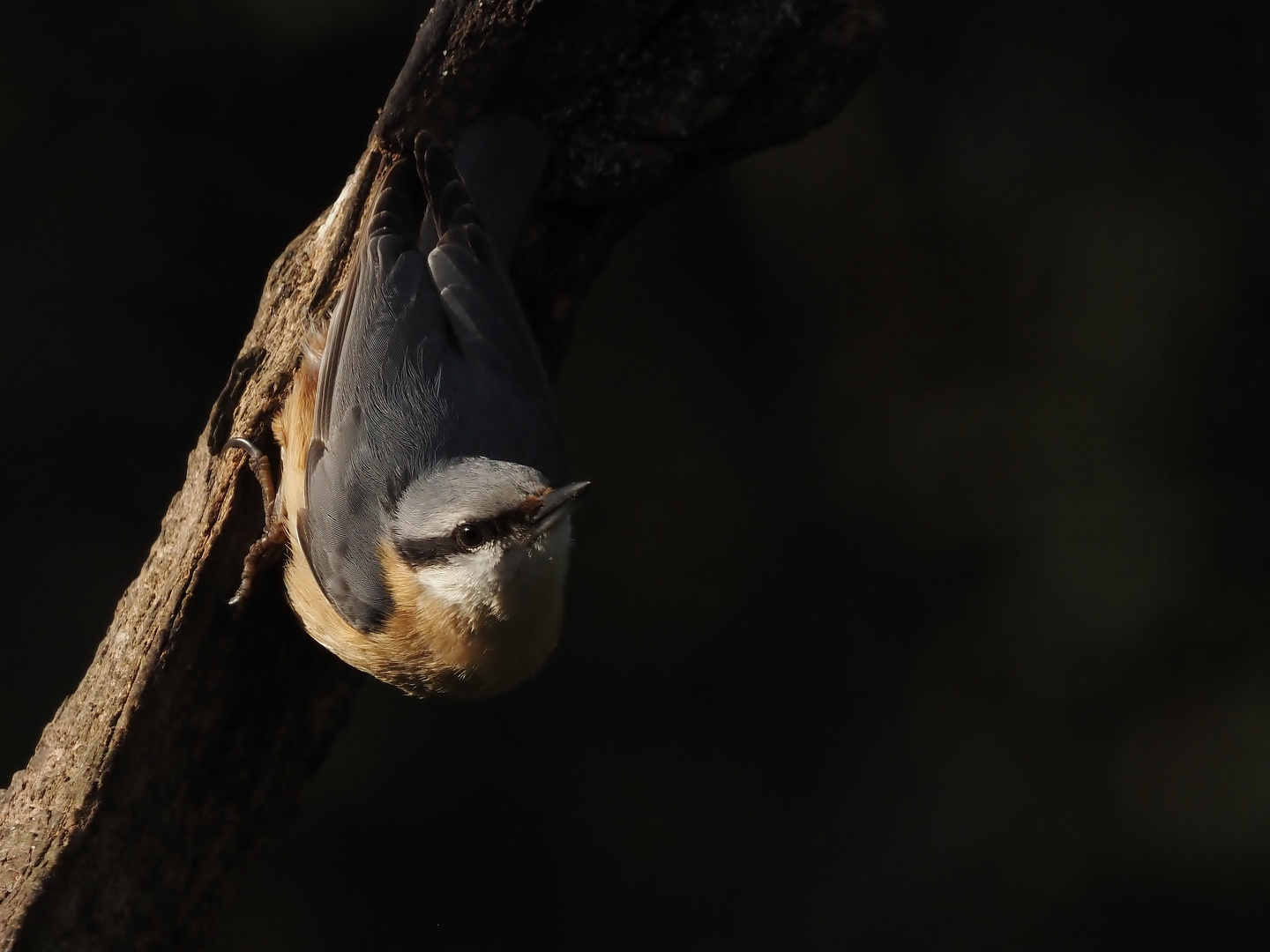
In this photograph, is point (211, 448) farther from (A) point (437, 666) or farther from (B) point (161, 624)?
(A) point (437, 666)

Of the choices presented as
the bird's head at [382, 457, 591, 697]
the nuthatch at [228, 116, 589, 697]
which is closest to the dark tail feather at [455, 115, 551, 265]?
the nuthatch at [228, 116, 589, 697]

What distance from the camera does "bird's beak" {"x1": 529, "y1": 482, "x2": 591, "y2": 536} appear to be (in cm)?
149

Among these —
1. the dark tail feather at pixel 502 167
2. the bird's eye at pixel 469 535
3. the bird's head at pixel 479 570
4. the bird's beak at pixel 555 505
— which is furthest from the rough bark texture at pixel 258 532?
the bird's beak at pixel 555 505

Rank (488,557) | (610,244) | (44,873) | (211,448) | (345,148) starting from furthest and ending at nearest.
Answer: (345,148)
(610,244)
(211,448)
(44,873)
(488,557)

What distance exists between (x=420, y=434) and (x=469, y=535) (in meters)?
0.21

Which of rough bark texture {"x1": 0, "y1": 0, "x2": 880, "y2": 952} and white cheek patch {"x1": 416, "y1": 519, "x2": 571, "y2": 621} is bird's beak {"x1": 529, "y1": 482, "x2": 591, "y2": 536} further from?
rough bark texture {"x1": 0, "y1": 0, "x2": 880, "y2": 952}

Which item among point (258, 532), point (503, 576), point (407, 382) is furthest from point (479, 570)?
point (258, 532)

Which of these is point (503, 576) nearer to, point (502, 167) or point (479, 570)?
point (479, 570)

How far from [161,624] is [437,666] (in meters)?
0.40

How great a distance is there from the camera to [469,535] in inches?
62.4

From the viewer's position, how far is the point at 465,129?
74.5 inches

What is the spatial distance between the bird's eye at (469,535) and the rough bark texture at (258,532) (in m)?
0.42

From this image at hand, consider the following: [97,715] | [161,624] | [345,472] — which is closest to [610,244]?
[345,472]

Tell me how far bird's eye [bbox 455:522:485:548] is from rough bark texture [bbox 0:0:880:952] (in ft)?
1.38
